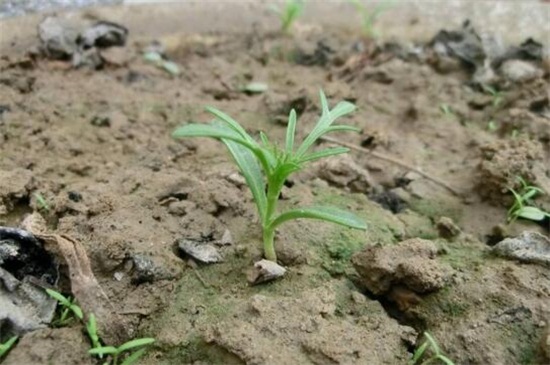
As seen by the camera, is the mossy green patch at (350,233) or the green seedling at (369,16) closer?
the mossy green patch at (350,233)

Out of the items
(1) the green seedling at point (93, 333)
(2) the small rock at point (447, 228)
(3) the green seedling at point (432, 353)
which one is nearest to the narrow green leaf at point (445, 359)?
(3) the green seedling at point (432, 353)

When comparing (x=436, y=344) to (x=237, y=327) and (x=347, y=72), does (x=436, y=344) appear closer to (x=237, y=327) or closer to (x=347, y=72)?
(x=237, y=327)

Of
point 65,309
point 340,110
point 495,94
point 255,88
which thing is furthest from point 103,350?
point 495,94

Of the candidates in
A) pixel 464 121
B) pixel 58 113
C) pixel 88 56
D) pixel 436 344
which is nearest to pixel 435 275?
pixel 436 344

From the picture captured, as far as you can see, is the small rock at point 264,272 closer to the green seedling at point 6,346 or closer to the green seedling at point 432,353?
the green seedling at point 432,353

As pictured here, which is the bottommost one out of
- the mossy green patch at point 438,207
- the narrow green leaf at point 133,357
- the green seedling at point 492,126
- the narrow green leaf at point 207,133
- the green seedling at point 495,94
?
the narrow green leaf at point 133,357

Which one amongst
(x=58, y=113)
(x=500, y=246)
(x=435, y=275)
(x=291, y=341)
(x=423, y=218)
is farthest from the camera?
(x=58, y=113)
